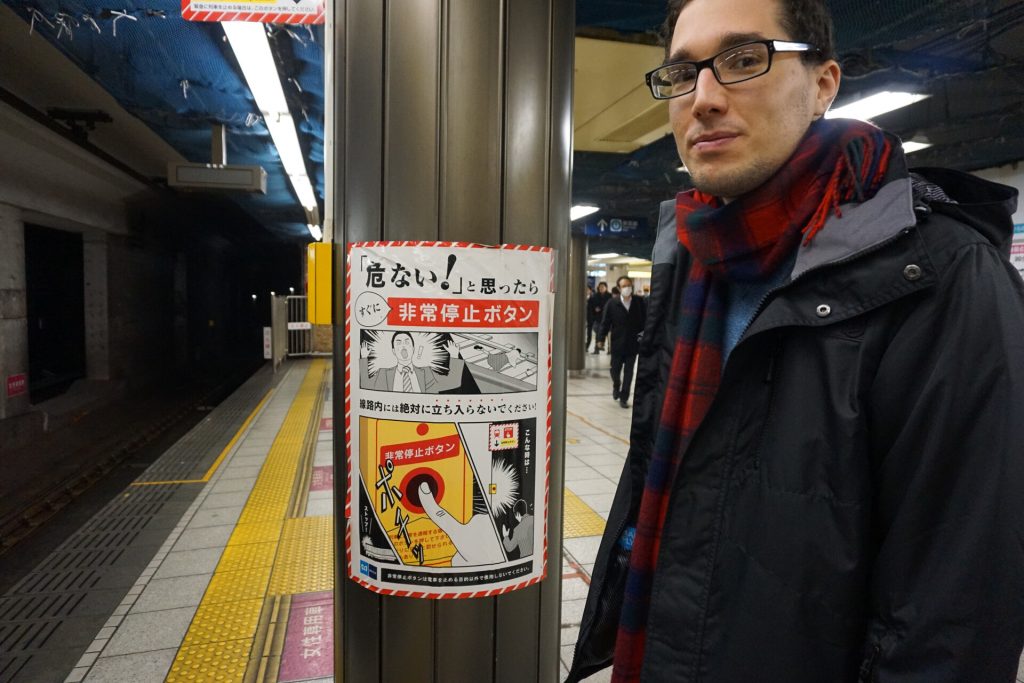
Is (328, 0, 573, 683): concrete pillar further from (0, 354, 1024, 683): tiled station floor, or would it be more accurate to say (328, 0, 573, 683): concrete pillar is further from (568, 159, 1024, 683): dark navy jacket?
(0, 354, 1024, 683): tiled station floor

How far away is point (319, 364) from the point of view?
1409 cm

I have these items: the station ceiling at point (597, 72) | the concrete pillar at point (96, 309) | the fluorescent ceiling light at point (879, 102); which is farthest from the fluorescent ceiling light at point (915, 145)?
the concrete pillar at point (96, 309)

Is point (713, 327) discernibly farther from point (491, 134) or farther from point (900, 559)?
point (491, 134)

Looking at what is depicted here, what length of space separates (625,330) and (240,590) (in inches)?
265

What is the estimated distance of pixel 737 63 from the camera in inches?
39.0

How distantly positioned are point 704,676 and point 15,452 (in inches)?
329

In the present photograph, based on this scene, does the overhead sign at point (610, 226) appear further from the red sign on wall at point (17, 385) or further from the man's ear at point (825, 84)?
the man's ear at point (825, 84)

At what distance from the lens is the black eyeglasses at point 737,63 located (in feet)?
3.16

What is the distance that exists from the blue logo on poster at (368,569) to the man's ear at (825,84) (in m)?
1.33

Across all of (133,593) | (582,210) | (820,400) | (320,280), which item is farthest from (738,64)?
(582,210)

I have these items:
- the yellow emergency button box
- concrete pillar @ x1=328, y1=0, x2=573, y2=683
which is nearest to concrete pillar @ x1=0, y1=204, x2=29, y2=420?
the yellow emergency button box

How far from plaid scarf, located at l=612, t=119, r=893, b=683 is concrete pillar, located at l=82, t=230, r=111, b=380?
11.9 m

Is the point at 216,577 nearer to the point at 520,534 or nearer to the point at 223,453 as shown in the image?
the point at 520,534

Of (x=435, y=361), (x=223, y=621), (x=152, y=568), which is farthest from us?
(x=152, y=568)
